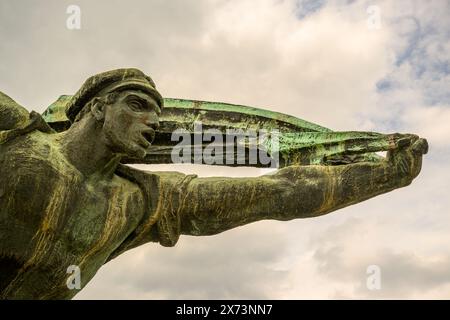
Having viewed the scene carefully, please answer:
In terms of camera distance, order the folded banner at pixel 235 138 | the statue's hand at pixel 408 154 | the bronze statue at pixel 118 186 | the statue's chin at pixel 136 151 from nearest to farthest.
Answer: the bronze statue at pixel 118 186 < the statue's chin at pixel 136 151 < the statue's hand at pixel 408 154 < the folded banner at pixel 235 138

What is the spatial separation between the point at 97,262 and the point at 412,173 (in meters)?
3.17

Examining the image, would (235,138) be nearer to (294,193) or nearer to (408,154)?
(294,193)

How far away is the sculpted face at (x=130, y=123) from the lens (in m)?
6.44

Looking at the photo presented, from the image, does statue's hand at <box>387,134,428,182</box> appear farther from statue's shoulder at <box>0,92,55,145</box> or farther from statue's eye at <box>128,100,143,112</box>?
statue's shoulder at <box>0,92,55,145</box>

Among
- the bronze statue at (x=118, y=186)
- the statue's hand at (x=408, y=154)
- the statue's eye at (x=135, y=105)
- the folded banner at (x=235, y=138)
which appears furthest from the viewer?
the folded banner at (x=235, y=138)

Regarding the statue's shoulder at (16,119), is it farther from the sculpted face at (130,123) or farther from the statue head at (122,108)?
the sculpted face at (130,123)

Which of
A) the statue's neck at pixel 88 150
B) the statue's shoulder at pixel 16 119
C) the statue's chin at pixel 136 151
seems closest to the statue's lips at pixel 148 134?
the statue's chin at pixel 136 151

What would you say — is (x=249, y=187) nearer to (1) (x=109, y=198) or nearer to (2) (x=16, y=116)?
(1) (x=109, y=198)

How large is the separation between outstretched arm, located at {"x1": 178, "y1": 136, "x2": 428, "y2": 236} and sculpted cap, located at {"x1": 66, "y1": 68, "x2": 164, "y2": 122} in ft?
3.41

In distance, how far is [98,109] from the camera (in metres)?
6.62

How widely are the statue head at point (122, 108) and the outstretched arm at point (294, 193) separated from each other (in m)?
0.80

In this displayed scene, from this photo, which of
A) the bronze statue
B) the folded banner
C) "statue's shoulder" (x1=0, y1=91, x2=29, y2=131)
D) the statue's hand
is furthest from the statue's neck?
the statue's hand

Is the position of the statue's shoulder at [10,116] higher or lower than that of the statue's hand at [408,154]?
higher

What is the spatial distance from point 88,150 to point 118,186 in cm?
46
